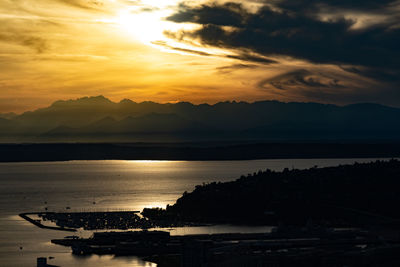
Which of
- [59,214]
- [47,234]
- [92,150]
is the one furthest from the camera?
[92,150]

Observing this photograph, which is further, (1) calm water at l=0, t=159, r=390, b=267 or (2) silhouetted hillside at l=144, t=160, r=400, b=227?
(2) silhouetted hillside at l=144, t=160, r=400, b=227

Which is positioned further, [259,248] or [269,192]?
[269,192]

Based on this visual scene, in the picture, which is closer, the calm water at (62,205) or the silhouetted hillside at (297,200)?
the calm water at (62,205)

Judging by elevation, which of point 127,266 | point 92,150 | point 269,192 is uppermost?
point 92,150

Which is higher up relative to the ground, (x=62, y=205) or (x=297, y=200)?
(x=62, y=205)

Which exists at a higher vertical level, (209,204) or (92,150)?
(92,150)

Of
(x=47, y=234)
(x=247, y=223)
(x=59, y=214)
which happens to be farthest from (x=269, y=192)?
(x=47, y=234)

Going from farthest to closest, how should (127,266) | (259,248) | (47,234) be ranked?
1. (47,234)
2. (259,248)
3. (127,266)

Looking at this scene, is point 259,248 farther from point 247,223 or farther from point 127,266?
point 247,223

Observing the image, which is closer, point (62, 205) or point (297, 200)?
point (297, 200)

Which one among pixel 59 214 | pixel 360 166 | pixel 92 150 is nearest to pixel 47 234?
pixel 59 214
